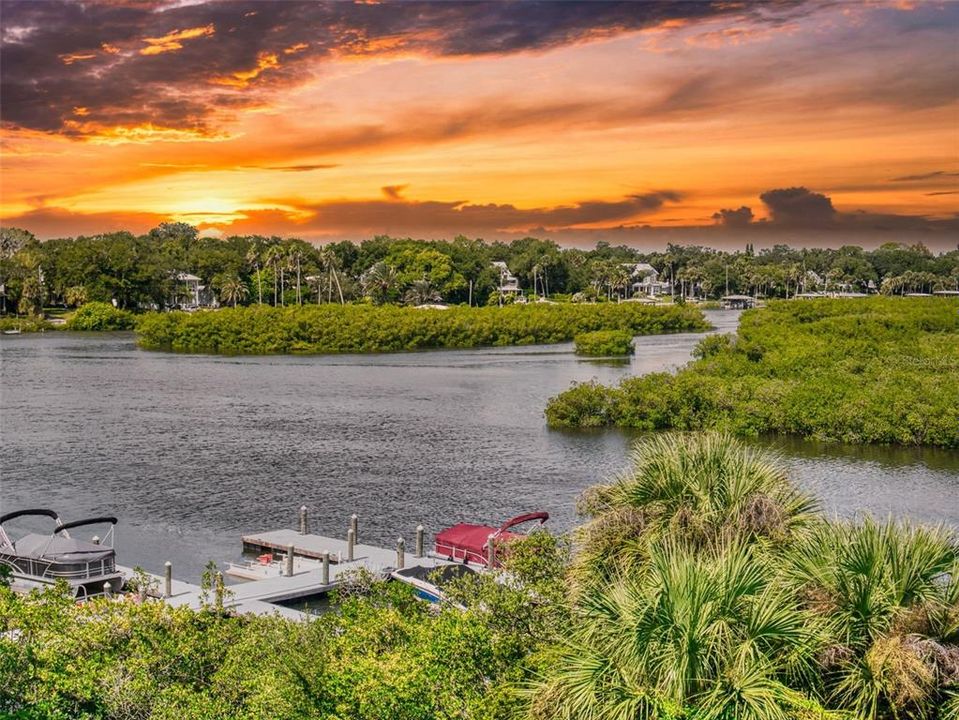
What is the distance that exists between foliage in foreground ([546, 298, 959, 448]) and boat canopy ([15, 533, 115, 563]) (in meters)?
28.2

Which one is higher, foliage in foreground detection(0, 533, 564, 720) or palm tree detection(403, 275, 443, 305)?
palm tree detection(403, 275, 443, 305)

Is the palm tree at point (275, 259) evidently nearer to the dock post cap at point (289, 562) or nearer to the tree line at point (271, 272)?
the tree line at point (271, 272)

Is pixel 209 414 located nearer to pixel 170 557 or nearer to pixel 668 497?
pixel 170 557

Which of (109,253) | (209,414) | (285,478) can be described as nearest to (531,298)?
(109,253)

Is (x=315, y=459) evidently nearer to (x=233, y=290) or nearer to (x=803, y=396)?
(x=803, y=396)

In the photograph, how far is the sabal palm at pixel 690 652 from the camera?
995 cm

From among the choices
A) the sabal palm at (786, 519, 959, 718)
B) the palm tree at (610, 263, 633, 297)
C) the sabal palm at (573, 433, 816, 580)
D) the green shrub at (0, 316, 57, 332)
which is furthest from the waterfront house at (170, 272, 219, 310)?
the sabal palm at (786, 519, 959, 718)

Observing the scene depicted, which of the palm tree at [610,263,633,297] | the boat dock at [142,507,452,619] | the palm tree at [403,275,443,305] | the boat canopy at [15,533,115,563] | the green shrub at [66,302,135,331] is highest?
the palm tree at [610,263,633,297]

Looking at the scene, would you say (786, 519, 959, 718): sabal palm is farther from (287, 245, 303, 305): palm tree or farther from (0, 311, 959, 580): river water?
(287, 245, 303, 305): palm tree

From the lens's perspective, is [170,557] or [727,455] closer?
[727,455]

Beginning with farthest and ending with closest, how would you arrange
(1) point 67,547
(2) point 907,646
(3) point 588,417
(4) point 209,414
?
1. (4) point 209,414
2. (3) point 588,417
3. (1) point 67,547
4. (2) point 907,646

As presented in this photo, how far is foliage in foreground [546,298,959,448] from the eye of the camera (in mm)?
46156

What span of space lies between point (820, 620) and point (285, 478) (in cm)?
3038

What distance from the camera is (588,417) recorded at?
51156 millimetres
